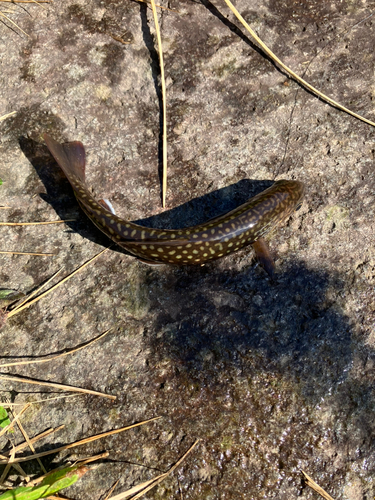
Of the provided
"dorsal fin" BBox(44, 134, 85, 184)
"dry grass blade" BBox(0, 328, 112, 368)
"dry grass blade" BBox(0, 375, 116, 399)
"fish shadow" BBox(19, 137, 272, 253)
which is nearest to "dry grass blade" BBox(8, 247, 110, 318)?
"fish shadow" BBox(19, 137, 272, 253)

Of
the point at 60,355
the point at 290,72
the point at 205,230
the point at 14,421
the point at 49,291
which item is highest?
the point at 290,72

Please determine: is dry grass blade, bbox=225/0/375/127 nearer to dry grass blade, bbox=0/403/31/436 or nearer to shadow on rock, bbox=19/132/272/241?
shadow on rock, bbox=19/132/272/241

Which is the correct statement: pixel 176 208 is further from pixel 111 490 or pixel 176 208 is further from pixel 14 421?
pixel 111 490

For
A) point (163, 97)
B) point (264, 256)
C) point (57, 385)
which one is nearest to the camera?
point (57, 385)

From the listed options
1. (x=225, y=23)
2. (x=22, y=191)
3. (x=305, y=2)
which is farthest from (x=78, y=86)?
(x=305, y=2)

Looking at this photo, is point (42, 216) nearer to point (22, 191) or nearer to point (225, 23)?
point (22, 191)

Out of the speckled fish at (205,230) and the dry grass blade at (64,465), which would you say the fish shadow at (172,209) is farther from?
the dry grass blade at (64,465)

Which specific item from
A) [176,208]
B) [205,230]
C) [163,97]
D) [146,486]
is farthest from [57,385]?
[163,97]
